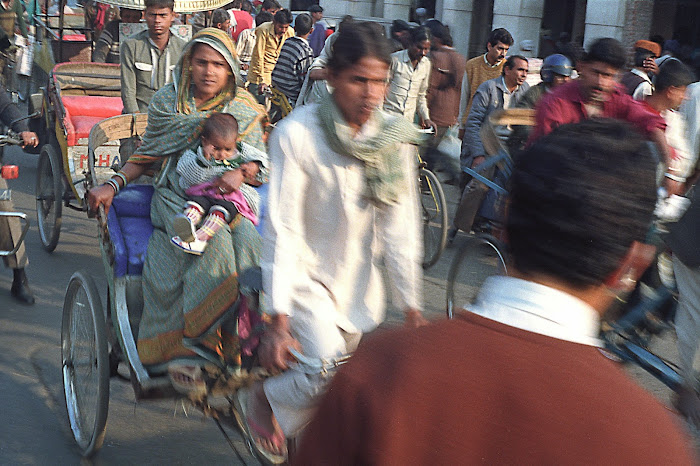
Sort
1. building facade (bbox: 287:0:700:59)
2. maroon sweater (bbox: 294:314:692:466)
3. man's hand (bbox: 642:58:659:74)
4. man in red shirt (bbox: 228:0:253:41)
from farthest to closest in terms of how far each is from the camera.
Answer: man in red shirt (bbox: 228:0:253:41) → building facade (bbox: 287:0:700:59) → man's hand (bbox: 642:58:659:74) → maroon sweater (bbox: 294:314:692:466)

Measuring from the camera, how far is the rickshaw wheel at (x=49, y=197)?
6641 millimetres

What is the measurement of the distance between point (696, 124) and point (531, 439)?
14.2 ft

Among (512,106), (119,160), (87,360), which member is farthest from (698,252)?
(119,160)

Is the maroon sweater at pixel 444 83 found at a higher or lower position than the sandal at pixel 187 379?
higher

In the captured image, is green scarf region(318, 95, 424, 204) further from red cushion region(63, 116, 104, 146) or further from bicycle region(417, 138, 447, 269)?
red cushion region(63, 116, 104, 146)

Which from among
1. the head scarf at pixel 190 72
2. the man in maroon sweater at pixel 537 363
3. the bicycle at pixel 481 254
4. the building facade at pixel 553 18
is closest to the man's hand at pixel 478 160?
the bicycle at pixel 481 254

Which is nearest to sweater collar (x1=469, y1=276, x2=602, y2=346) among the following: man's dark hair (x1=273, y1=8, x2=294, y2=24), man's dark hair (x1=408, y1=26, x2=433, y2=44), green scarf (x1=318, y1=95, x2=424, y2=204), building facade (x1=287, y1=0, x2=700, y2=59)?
green scarf (x1=318, y1=95, x2=424, y2=204)

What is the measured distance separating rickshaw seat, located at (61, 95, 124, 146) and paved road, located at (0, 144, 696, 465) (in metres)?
1.31

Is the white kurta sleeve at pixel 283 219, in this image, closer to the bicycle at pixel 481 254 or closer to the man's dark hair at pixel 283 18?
the bicycle at pixel 481 254

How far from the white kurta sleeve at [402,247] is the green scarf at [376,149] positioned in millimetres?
55

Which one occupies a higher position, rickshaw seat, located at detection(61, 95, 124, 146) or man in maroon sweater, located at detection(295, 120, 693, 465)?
man in maroon sweater, located at detection(295, 120, 693, 465)

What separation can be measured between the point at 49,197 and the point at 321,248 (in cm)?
456

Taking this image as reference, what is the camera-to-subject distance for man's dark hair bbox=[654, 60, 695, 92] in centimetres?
527

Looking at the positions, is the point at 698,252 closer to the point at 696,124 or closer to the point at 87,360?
the point at 696,124
